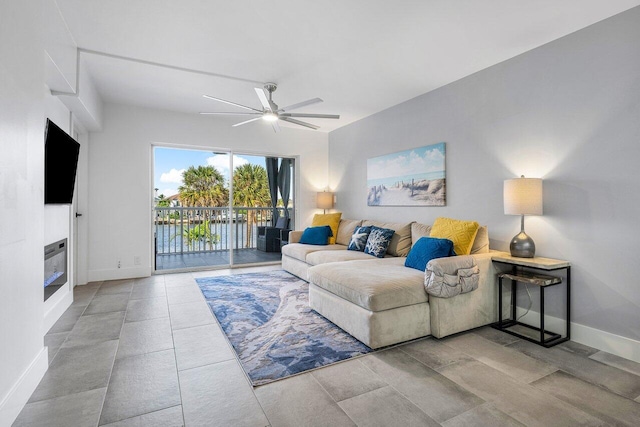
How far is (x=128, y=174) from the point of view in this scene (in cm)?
467

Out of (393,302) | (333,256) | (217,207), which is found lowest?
(393,302)

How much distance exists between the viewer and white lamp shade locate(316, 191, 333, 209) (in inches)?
→ 227

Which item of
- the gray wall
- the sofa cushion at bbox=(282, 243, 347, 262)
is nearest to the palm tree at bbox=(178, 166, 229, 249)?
the sofa cushion at bbox=(282, 243, 347, 262)

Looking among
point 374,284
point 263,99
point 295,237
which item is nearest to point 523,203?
point 374,284

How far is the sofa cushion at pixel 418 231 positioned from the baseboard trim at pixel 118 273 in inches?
154

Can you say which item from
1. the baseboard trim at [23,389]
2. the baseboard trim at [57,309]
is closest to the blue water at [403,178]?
the baseboard trim at [23,389]

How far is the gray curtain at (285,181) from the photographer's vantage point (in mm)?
6109

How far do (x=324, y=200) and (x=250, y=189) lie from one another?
1.41 meters

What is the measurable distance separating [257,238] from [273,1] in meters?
4.61

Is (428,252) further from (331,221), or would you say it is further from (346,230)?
(331,221)

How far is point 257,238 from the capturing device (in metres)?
6.30

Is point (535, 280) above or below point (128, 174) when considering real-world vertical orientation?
below

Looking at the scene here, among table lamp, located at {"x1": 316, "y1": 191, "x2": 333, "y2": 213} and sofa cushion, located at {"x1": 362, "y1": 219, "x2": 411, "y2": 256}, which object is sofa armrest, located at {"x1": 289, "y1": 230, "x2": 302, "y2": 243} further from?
sofa cushion, located at {"x1": 362, "y1": 219, "x2": 411, "y2": 256}

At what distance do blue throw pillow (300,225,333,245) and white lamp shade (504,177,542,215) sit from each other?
2.78m
